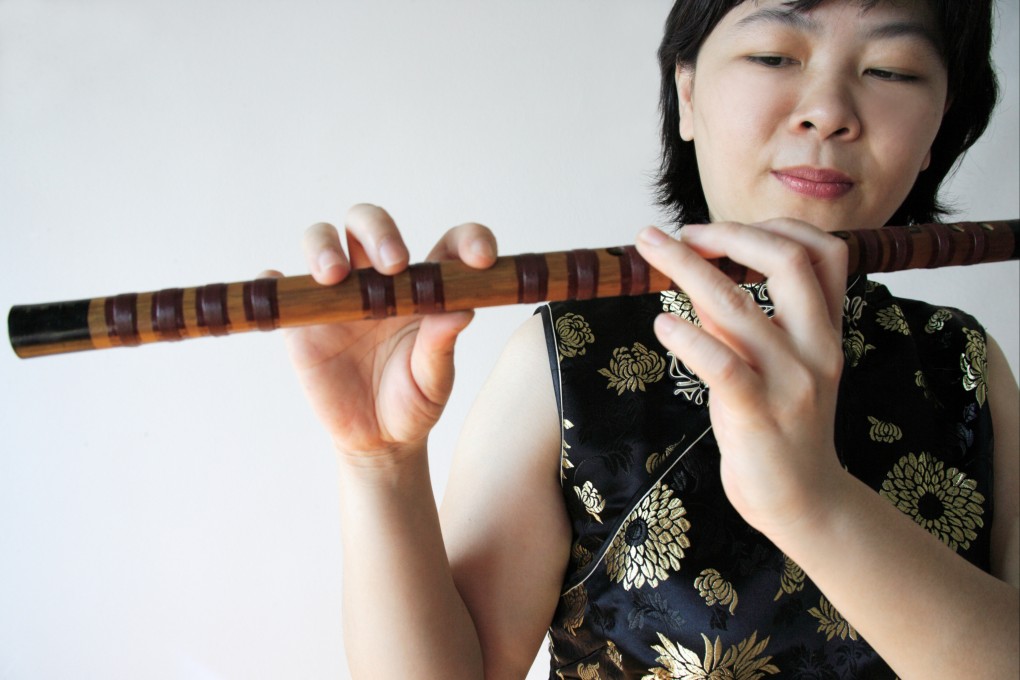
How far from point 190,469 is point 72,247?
1.77 feet

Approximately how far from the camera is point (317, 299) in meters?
0.80

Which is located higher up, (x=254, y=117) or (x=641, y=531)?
(x=254, y=117)

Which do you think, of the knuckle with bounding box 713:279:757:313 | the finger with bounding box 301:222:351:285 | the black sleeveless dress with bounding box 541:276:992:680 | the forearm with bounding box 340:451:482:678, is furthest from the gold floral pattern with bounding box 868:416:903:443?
the finger with bounding box 301:222:351:285

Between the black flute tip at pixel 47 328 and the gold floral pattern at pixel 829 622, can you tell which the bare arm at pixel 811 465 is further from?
the black flute tip at pixel 47 328

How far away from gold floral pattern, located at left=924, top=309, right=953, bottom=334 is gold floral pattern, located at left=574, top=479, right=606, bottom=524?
24.3 inches

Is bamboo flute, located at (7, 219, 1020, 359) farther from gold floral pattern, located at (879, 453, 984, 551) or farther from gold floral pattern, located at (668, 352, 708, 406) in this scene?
gold floral pattern, located at (879, 453, 984, 551)

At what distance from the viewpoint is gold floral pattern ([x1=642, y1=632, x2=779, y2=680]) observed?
3.21 ft

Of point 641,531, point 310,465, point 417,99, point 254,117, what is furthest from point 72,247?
point 641,531

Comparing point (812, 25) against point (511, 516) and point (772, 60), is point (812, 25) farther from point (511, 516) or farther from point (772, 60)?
point (511, 516)

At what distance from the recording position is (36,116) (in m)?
1.66

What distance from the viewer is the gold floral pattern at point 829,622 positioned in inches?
39.2

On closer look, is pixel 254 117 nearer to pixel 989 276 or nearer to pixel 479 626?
pixel 479 626

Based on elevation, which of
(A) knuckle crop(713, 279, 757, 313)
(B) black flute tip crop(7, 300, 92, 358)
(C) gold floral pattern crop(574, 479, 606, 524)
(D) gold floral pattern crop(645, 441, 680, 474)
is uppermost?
(B) black flute tip crop(7, 300, 92, 358)

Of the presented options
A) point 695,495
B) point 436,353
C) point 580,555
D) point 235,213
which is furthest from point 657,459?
point 235,213
